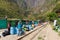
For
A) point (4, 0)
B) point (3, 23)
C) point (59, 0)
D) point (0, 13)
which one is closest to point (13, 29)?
point (3, 23)

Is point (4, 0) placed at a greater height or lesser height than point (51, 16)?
greater

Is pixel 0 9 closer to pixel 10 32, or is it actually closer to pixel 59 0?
pixel 59 0

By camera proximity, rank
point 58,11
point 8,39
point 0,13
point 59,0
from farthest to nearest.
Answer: point 59,0 < point 58,11 < point 0,13 < point 8,39

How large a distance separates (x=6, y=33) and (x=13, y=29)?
81 cm

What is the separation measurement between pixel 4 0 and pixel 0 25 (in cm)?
8429

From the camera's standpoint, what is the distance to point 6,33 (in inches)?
739

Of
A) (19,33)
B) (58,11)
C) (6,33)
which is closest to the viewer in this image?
(19,33)

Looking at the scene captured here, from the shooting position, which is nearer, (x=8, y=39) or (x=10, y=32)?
(x=8, y=39)

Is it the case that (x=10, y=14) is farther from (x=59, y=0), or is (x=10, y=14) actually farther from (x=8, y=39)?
(x=8, y=39)

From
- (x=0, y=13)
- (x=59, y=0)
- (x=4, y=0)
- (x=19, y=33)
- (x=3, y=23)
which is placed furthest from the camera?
(x=59, y=0)

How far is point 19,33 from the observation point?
57.8ft

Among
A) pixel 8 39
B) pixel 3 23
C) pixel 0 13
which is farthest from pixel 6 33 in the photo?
pixel 0 13

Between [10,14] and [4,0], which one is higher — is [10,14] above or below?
below

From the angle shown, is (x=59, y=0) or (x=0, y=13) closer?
(x=0, y=13)
